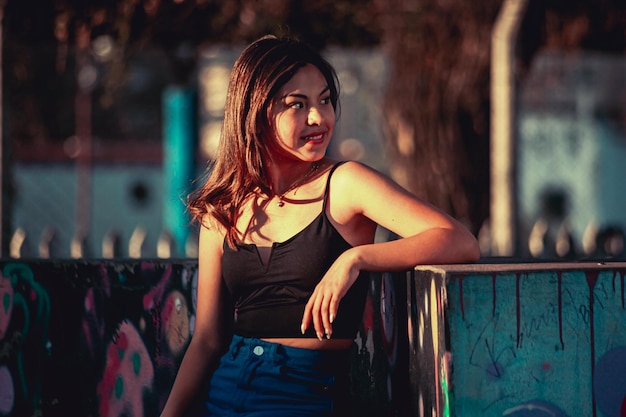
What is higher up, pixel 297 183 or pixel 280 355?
pixel 297 183

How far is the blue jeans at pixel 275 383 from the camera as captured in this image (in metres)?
2.65

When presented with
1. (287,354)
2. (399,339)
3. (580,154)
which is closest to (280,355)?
(287,354)

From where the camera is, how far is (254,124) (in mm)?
2848

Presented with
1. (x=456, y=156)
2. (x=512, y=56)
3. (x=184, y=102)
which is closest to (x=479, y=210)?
(x=456, y=156)

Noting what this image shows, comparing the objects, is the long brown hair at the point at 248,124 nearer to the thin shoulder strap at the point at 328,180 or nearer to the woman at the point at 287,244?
the woman at the point at 287,244

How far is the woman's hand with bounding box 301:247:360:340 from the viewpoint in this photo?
2.59m

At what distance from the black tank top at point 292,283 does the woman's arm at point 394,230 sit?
2.7 inches

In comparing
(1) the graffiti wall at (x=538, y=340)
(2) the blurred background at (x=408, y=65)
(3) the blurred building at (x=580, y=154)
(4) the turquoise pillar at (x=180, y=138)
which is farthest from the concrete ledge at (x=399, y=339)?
(3) the blurred building at (x=580, y=154)

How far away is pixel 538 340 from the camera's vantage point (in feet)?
8.61

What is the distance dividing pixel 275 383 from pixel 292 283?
0.84 ft

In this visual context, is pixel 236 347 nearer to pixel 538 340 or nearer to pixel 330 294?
pixel 330 294

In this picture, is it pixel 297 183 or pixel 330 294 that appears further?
pixel 297 183

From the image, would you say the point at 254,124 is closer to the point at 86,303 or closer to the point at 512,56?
the point at 86,303

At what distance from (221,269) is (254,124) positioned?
0.41 metres
